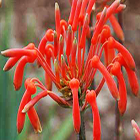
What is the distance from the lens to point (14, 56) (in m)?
1.00

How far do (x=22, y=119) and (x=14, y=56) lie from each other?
0.14 m

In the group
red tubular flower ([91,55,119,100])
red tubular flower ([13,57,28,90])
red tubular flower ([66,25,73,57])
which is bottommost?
red tubular flower ([91,55,119,100])

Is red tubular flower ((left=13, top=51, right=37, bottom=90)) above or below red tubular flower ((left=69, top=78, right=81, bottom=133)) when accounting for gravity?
above

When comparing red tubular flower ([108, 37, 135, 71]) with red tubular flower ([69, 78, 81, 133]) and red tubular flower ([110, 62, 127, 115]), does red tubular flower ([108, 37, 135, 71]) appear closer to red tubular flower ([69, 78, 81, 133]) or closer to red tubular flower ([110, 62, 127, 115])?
red tubular flower ([110, 62, 127, 115])

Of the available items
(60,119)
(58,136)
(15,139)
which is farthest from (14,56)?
(60,119)

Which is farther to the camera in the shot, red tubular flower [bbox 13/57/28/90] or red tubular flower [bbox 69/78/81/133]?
red tubular flower [bbox 13/57/28/90]

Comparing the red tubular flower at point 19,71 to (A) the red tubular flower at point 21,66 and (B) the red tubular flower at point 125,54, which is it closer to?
(A) the red tubular flower at point 21,66

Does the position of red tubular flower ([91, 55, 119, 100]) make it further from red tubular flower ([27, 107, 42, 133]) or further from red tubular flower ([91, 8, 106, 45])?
red tubular flower ([27, 107, 42, 133])

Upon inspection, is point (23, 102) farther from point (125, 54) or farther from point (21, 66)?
point (125, 54)

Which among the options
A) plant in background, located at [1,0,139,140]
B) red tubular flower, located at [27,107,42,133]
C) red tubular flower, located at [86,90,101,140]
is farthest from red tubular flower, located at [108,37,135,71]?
red tubular flower, located at [27,107,42,133]

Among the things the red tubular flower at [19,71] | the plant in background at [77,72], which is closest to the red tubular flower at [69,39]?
the plant in background at [77,72]

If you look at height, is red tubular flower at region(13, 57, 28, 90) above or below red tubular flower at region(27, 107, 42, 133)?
above

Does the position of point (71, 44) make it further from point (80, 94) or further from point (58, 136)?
point (58, 136)

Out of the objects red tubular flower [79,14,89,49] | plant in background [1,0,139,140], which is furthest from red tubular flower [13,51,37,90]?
red tubular flower [79,14,89,49]
